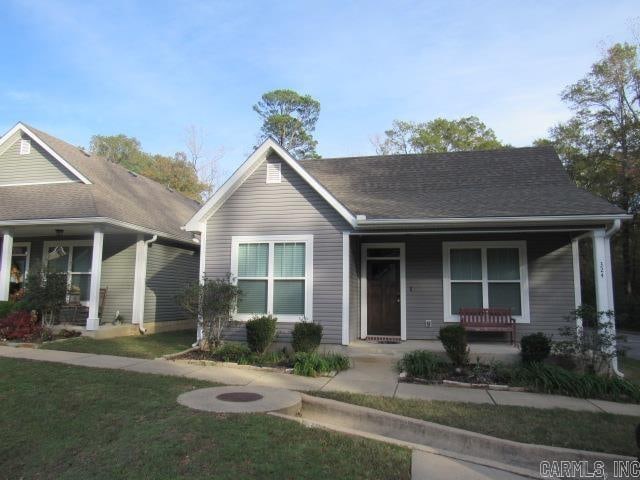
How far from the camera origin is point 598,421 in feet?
20.4

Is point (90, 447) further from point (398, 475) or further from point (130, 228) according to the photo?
point (130, 228)

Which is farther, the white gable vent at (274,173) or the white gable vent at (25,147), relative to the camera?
Answer: the white gable vent at (25,147)

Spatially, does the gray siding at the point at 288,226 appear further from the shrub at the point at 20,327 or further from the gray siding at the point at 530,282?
the shrub at the point at 20,327

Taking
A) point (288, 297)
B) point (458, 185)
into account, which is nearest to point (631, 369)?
point (458, 185)

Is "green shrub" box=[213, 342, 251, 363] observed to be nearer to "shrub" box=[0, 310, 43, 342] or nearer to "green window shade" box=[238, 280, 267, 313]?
"green window shade" box=[238, 280, 267, 313]

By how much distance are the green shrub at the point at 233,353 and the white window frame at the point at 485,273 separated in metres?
4.95

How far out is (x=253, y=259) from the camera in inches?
450

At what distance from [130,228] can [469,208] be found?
30.0 feet

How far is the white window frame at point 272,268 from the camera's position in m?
10.9

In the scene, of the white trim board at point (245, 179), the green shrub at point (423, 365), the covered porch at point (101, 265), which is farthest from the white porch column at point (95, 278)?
the green shrub at point (423, 365)

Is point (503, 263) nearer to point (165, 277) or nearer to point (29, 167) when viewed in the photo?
point (165, 277)

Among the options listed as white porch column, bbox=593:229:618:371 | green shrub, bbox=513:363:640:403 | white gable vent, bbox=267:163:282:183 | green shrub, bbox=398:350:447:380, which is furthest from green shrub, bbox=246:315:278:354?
white porch column, bbox=593:229:618:371

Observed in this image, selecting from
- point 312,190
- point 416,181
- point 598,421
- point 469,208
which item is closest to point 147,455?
point 598,421

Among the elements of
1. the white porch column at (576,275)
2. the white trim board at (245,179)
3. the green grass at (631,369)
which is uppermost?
the white trim board at (245,179)
